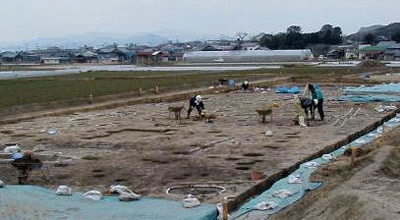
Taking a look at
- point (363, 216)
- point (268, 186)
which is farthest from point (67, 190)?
point (363, 216)

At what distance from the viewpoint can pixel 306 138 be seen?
594 inches

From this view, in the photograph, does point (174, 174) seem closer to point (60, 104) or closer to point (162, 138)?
point (162, 138)

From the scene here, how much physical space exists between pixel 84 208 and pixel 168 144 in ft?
21.8

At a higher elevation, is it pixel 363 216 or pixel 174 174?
pixel 363 216

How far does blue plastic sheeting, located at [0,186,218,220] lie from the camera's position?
761 centimetres

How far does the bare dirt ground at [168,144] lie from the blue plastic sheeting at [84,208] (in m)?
0.82

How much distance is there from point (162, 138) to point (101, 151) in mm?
2238

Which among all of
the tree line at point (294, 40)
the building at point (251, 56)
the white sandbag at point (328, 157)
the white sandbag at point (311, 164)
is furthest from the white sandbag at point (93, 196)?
the tree line at point (294, 40)

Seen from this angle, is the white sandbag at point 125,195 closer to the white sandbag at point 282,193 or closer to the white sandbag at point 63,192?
the white sandbag at point 63,192

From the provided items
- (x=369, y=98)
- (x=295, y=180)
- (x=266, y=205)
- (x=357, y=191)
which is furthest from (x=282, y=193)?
(x=369, y=98)

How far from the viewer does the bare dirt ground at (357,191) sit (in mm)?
6555

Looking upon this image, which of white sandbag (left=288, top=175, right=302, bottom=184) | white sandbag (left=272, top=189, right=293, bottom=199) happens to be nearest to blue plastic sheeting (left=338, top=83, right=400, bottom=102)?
white sandbag (left=288, top=175, right=302, bottom=184)

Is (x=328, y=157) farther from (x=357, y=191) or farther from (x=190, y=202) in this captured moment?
(x=357, y=191)

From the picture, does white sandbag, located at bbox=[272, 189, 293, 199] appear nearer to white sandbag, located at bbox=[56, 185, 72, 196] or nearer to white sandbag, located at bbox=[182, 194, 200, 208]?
white sandbag, located at bbox=[182, 194, 200, 208]
